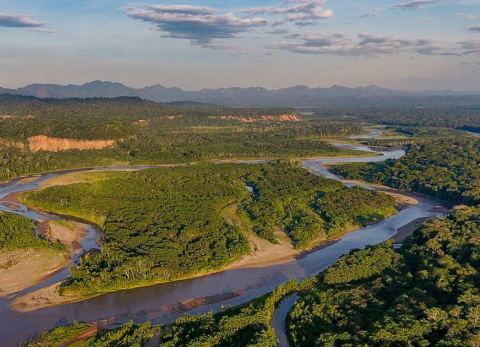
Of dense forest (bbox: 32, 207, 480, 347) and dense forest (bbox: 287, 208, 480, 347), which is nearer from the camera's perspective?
dense forest (bbox: 287, 208, 480, 347)

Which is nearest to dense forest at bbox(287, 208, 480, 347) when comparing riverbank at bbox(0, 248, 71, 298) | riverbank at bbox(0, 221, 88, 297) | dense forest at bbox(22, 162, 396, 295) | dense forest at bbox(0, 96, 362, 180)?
dense forest at bbox(22, 162, 396, 295)

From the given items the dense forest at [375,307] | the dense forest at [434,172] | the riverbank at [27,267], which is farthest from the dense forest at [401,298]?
the dense forest at [434,172]

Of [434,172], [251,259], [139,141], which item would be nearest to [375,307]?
[251,259]

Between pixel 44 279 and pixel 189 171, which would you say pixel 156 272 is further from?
pixel 189 171

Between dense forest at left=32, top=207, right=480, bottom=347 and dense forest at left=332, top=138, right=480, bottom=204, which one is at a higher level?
dense forest at left=332, top=138, right=480, bottom=204

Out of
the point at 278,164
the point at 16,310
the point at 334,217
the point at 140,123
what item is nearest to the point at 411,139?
the point at 278,164

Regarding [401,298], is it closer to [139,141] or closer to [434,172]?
[434,172]

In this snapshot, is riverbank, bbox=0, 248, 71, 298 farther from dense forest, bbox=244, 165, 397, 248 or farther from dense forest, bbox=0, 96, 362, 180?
dense forest, bbox=0, 96, 362, 180
